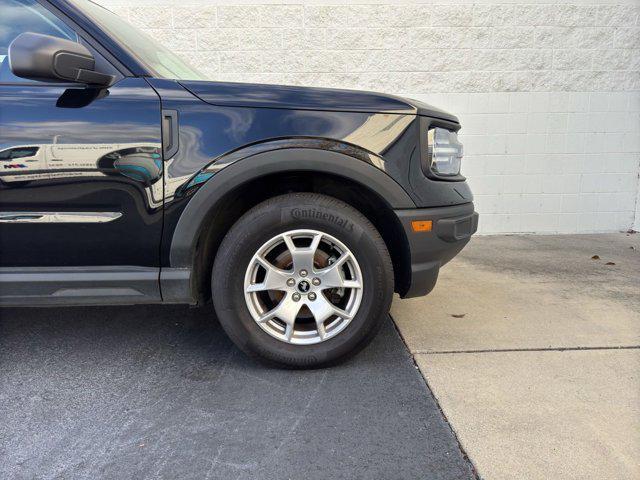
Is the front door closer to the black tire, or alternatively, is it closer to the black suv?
the black suv

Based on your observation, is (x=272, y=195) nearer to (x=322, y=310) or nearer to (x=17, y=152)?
(x=322, y=310)

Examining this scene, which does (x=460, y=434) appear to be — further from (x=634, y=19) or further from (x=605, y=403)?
(x=634, y=19)

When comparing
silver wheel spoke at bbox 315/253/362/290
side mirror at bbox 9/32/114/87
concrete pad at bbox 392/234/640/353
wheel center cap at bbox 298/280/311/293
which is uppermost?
side mirror at bbox 9/32/114/87

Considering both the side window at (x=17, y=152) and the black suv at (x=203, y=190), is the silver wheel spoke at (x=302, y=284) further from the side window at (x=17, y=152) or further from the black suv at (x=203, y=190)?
the side window at (x=17, y=152)

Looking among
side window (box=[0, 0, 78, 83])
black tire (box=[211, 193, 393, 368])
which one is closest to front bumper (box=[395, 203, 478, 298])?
→ black tire (box=[211, 193, 393, 368])

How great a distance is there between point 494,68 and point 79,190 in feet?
15.6

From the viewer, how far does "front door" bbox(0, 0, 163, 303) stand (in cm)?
226

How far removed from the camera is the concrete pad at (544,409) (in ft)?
6.04

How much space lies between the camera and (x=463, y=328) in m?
3.09

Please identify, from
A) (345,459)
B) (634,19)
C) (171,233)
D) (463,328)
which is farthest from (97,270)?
(634,19)

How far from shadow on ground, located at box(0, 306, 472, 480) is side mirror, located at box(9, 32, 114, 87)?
1438 mm

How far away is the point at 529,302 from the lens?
3.54 metres

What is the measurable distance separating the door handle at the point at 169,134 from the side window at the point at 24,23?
63cm

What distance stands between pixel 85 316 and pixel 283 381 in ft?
5.34
